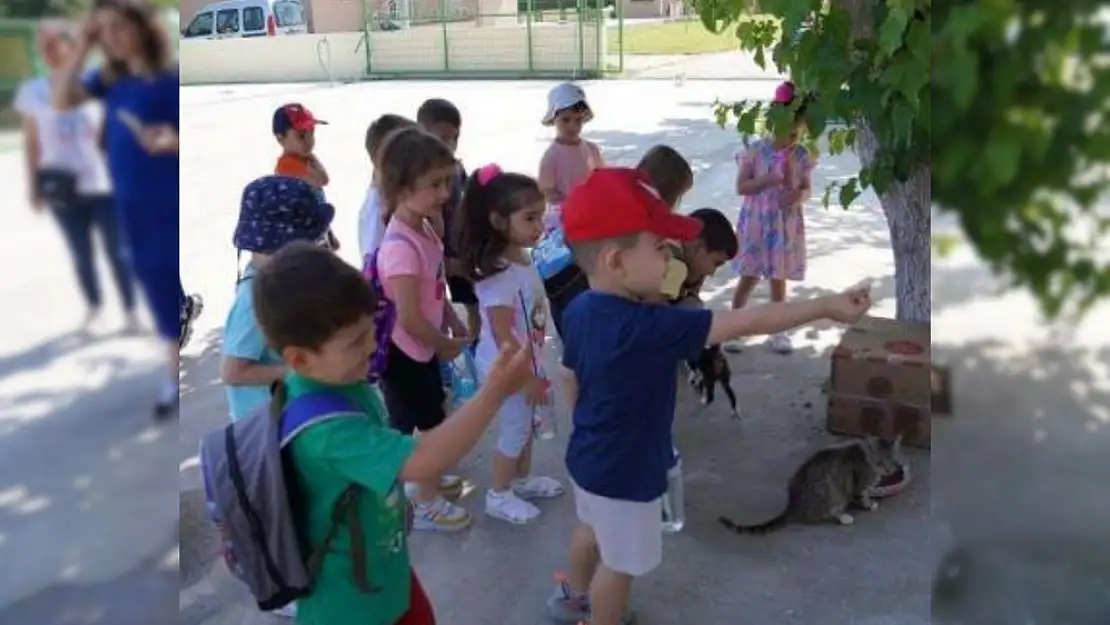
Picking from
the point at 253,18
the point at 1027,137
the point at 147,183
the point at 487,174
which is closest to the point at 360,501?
the point at 147,183

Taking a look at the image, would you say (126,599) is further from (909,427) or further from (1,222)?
(909,427)

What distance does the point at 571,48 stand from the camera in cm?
1997

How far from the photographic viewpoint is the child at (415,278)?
9.57 ft

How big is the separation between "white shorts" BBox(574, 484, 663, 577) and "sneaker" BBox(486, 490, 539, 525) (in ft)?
3.19

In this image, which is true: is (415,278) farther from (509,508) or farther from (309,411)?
(309,411)

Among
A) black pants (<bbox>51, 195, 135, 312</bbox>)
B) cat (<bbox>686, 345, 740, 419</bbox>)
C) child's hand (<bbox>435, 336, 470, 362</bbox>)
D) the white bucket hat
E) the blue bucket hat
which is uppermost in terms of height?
the white bucket hat

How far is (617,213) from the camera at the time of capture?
2184mm

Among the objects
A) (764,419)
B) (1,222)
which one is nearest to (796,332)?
(764,419)

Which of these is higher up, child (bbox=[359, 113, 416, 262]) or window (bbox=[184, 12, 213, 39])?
window (bbox=[184, 12, 213, 39])

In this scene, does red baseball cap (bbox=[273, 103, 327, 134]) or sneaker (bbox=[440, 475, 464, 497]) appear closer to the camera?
sneaker (bbox=[440, 475, 464, 497])

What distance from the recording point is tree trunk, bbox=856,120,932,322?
373 centimetres

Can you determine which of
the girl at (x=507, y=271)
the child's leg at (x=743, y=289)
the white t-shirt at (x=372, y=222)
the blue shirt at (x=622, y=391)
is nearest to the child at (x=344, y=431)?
the blue shirt at (x=622, y=391)

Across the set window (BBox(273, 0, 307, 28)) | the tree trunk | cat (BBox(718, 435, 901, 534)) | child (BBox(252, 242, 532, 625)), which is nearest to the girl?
cat (BBox(718, 435, 901, 534))

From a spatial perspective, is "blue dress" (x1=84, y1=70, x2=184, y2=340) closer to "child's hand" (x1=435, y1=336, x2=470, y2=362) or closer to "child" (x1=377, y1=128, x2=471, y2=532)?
"child" (x1=377, y1=128, x2=471, y2=532)
